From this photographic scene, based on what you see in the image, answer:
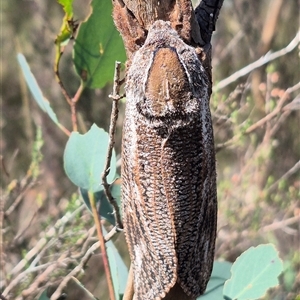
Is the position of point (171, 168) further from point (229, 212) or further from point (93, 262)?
point (93, 262)

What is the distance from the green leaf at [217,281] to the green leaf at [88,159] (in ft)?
1.36

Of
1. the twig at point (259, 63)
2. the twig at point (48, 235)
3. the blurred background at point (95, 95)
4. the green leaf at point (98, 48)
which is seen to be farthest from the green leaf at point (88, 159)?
the blurred background at point (95, 95)

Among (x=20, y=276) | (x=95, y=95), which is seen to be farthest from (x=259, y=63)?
(x=95, y=95)

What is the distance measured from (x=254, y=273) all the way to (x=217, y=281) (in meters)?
0.16

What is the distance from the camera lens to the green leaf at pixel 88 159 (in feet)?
3.73

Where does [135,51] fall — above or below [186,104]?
above

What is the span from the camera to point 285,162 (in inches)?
132

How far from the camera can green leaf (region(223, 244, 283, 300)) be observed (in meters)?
1.08

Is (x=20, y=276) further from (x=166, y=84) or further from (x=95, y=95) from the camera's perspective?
(x=95, y=95)

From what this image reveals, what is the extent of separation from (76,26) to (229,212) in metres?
1.12

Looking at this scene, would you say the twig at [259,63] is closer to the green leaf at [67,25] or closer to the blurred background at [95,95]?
the green leaf at [67,25]

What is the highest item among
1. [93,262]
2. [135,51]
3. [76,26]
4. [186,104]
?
[76,26]

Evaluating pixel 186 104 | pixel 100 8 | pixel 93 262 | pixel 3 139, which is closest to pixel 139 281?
pixel 186 104

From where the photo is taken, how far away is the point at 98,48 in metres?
1.19
